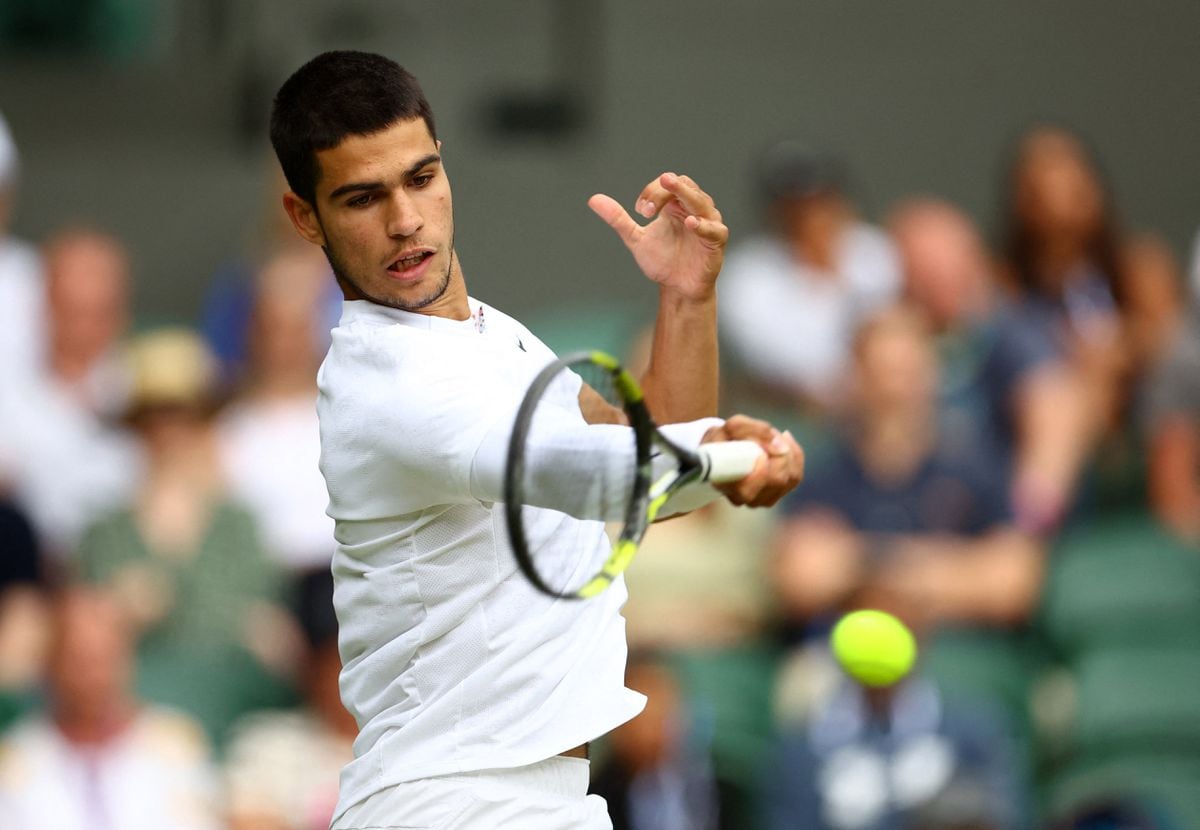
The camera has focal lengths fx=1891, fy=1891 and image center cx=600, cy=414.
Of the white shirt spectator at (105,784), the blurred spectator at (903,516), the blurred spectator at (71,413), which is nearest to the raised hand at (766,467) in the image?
the blurred spectator at (903,516)

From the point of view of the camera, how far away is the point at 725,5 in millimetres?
8195

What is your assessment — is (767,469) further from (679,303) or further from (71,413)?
(71,413)

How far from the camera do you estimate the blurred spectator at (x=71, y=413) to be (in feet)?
23.1

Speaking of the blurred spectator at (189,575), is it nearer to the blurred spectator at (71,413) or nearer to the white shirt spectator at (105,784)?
the blurred spectator at (71,413)

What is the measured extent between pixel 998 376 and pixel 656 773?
1942 mm

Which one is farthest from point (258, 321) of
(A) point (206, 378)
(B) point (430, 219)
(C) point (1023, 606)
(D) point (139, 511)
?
(B) point (430, 219)

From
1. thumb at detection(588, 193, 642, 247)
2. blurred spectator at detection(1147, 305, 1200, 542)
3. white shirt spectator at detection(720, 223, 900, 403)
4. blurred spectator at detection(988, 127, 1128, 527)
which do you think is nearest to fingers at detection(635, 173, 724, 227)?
thumb at detection(588, 193, 642, 247)

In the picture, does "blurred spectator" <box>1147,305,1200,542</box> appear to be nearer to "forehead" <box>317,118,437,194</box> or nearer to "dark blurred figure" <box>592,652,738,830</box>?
"dark blurred figure" <box>592,652,738,830</box>

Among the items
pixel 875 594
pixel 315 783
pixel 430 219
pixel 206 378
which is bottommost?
pixel 315 783

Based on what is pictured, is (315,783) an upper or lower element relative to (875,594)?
lower

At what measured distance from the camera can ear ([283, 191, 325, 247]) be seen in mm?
2965

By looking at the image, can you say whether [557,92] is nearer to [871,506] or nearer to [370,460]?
[871,506]

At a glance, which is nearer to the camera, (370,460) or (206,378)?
(370,460)

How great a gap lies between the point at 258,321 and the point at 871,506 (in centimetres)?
238
